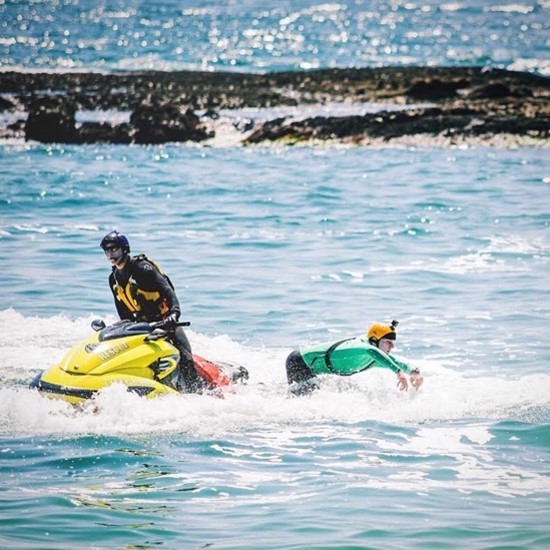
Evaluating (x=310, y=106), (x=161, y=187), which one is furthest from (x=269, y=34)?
(x=161, y=187)

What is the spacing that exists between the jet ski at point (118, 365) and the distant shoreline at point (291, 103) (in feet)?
79.7

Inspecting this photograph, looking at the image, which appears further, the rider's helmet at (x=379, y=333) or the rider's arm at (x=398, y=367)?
the rider's helmet at (x=379, y=333)

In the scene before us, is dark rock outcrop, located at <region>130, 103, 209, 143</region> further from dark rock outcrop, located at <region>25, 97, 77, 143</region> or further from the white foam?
the white foam

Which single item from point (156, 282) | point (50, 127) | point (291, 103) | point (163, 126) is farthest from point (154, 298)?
point (291, 103)

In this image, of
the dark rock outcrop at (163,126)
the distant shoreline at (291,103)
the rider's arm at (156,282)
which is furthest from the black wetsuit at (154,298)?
the dark rock outcrop at (163,126)

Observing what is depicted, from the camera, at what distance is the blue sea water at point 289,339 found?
981 centimetres

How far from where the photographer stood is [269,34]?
8088 cm

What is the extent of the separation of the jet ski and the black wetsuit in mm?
250

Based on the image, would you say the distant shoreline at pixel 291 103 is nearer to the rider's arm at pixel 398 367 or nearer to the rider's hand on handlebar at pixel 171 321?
the rider's arm at pixel 398 367

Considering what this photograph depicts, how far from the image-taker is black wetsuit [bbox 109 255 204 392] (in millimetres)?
12602

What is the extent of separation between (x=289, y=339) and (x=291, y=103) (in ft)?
89.6

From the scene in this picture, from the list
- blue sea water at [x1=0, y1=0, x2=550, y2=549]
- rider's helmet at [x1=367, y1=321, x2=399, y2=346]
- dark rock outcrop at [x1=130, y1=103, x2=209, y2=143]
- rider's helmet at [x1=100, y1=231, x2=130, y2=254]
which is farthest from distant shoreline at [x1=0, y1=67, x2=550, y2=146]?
rider's helmet at [x1=100, y1=231, x2=130, y2=254]

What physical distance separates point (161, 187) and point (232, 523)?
20.9 m

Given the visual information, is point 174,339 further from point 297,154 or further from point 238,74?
point 238,74
